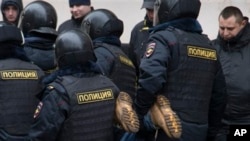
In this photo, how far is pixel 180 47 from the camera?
5.24 metres

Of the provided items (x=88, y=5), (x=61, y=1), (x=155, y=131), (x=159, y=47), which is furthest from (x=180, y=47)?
(x=61, y=1)

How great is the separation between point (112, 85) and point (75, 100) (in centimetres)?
35

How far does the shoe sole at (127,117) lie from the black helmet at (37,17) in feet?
6.63

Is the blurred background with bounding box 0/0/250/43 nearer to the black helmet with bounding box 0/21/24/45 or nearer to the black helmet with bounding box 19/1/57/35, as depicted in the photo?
the black helmet with bounding box 19/1/57/35

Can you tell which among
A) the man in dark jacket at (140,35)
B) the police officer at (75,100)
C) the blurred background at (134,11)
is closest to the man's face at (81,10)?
the man in dark jacket at (140,35)

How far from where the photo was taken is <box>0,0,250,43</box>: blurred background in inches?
408

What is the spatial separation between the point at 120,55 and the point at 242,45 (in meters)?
1.39

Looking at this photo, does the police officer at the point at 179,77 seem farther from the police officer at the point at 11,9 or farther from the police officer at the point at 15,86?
the police officer at the point at 11,9

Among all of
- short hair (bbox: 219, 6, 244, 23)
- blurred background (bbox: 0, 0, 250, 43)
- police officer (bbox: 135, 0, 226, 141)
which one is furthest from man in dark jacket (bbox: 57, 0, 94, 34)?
blurred background (bbox: 0, 0, 250, 43)

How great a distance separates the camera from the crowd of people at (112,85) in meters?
4.72

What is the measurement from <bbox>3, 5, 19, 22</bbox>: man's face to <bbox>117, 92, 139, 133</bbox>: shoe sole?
11.3ft

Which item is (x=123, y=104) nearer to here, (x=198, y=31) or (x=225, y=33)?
(x=198, y=31)

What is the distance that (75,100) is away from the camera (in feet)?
15.3

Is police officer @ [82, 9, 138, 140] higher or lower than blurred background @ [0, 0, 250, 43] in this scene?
higher
